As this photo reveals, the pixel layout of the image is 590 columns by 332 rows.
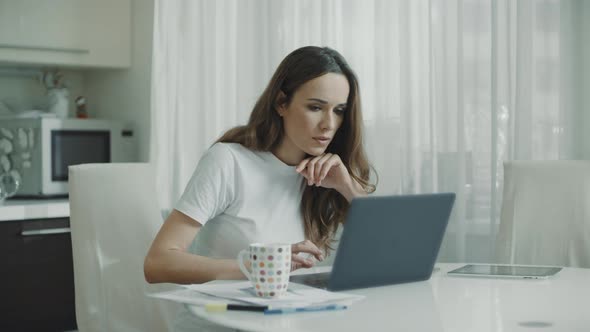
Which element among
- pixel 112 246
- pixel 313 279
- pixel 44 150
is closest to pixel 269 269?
pixel 313 279

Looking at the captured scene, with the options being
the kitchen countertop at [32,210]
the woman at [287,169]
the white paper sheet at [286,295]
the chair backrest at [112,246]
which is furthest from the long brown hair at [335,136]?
the kitchen countertop at [32,210]

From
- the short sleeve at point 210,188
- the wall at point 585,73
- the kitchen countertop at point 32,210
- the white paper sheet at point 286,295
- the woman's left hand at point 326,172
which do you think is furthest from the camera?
the kitchen countertop at point 32,210

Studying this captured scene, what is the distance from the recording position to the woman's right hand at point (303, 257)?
1.68m

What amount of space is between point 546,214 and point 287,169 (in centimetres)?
81

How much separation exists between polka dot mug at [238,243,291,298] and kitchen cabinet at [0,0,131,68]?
9.11 feet

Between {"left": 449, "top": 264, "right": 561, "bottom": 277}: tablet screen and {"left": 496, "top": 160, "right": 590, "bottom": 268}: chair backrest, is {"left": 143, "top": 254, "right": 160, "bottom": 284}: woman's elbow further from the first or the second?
{"left": 496, "top": 160, "right": 590, "bottom": 268}: chair backrest

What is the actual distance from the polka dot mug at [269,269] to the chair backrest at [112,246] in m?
0.84

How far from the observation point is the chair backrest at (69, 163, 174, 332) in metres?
2.14

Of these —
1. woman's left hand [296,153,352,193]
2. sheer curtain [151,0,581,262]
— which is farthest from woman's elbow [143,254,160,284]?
sheer curtain [151,0,581,262]

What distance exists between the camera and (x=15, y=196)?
3.90 m

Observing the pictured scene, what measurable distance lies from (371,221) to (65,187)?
2677 millimetres

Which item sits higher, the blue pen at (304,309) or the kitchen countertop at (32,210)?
the kitchen countertop at (32,210)

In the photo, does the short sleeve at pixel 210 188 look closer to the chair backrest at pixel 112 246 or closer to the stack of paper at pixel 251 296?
the chair backrest at pixel 112 246

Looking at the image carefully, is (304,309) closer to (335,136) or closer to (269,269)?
(269,269)
